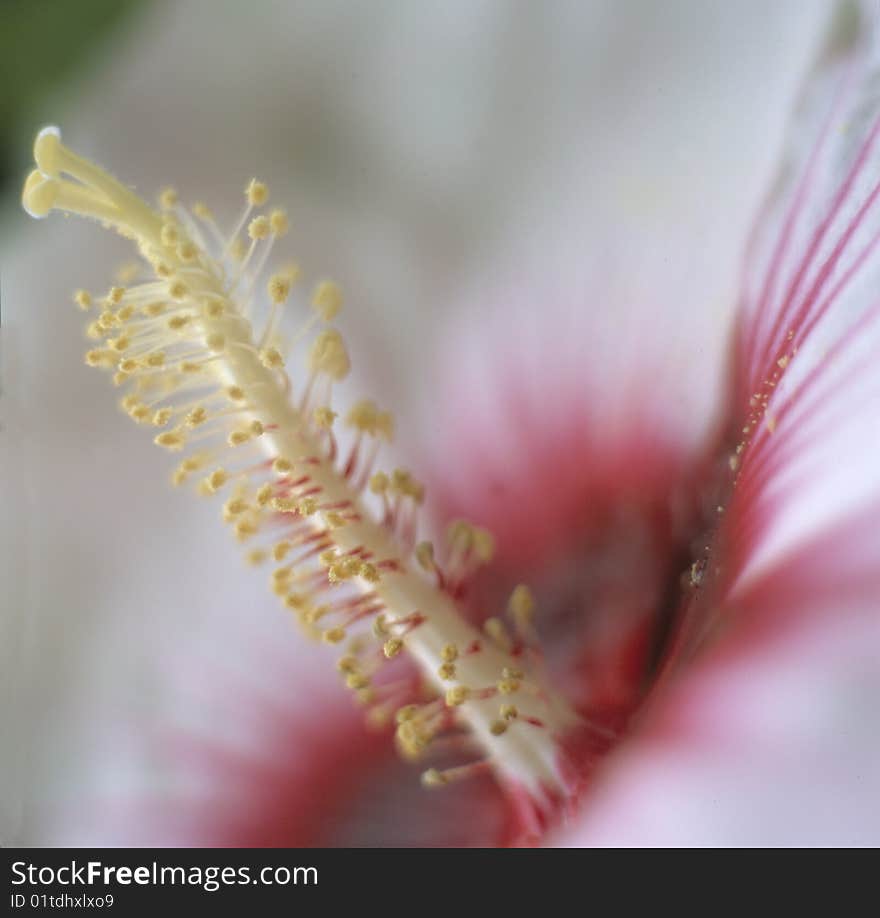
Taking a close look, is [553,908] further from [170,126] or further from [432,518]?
[170,126]

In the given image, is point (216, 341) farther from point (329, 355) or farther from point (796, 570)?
point (796, 570)

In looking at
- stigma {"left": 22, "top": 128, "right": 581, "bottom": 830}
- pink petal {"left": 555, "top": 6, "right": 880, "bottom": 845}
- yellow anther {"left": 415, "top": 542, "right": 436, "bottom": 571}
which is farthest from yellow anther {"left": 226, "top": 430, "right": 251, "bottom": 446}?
pink petal {"left": 555, "top": 6, "right": 880, "bottom": 845}

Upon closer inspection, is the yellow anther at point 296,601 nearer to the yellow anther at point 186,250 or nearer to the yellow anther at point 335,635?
the yellow anther at point 335,635

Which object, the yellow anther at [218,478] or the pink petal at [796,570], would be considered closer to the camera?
the pink petal at [796,570]

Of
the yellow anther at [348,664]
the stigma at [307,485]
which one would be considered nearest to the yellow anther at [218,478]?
the stigma at [307,485]

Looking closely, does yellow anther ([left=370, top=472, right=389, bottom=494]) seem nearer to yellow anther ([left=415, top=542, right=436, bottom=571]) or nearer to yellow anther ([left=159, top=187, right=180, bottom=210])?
yellow anther ([left=415, top=542, right=436, bottom=571])
